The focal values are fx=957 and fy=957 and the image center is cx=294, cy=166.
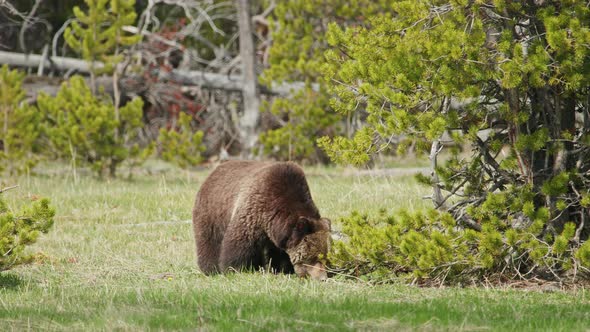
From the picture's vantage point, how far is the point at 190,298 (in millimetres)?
6875

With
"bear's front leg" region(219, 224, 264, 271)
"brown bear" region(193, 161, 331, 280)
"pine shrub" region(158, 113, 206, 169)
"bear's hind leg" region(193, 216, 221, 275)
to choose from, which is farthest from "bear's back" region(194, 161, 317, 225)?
"pine shrub" region(158, 113, 206, 169)

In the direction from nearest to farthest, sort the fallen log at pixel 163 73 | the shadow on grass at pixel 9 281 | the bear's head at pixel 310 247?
the shadow on grass at pixel 9 281 → the bear's head at pixel 310 247 → the fallen log at pixel 163 73

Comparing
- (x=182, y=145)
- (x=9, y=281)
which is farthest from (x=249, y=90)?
(x=9, y=281)

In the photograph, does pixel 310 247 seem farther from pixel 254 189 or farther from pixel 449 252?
pixel 449 252

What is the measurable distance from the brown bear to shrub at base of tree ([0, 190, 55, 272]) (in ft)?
5.39

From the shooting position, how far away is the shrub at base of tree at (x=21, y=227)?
7492 mm

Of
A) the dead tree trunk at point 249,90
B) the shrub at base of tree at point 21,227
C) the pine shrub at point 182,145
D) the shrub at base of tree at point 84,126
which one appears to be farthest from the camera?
the dead tree trunk at point 249,90

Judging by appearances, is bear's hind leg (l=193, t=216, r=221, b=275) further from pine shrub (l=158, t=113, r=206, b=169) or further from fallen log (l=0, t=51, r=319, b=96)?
fallen log (l=0, t=51, r=319, b=96)

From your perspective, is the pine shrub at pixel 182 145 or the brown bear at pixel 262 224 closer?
the brown bear at pixel 262 224

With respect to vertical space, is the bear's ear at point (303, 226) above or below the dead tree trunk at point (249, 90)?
below

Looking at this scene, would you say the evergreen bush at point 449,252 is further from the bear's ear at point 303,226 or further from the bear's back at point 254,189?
the bear's back at point 254,189

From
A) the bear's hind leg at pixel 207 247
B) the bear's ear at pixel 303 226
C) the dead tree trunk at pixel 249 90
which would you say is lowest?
the bear's hind leg at pixel 207 247

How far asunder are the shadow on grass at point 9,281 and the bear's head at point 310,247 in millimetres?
2310

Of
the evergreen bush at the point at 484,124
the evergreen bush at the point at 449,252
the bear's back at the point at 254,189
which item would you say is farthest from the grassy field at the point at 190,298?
the bear's back at the point at 254,189
